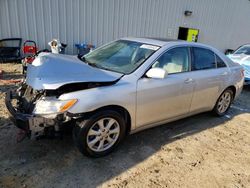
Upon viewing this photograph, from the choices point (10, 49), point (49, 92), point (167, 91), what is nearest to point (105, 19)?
point (10, 49)

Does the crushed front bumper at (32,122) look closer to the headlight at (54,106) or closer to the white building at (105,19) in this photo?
the headlight at (54,106)

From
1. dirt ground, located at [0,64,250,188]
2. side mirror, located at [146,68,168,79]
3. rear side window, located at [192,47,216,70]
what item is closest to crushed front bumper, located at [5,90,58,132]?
dirt ground, located at [0,64,250,188]

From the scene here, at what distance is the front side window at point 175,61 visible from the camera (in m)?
3.47

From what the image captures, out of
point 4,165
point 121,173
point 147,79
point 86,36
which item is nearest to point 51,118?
point 4,165

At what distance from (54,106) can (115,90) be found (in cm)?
75

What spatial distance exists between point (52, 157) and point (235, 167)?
2450mm

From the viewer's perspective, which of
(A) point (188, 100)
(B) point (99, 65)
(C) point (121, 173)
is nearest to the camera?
(C) point (121, 173)

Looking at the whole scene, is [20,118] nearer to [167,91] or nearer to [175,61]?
[167,91]

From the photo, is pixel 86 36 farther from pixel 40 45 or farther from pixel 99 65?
pixel 99 65

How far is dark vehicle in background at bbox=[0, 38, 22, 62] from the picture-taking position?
23.7 ft

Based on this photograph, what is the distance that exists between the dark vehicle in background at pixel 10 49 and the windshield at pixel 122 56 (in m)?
4.46

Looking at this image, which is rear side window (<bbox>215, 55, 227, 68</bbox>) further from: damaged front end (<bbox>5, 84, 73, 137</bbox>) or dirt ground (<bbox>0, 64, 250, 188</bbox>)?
damaged front end (<bbox>5, 84, 73, 137</bbox>)

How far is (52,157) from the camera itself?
2.99 metres

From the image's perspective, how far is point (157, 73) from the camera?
10.2ft
